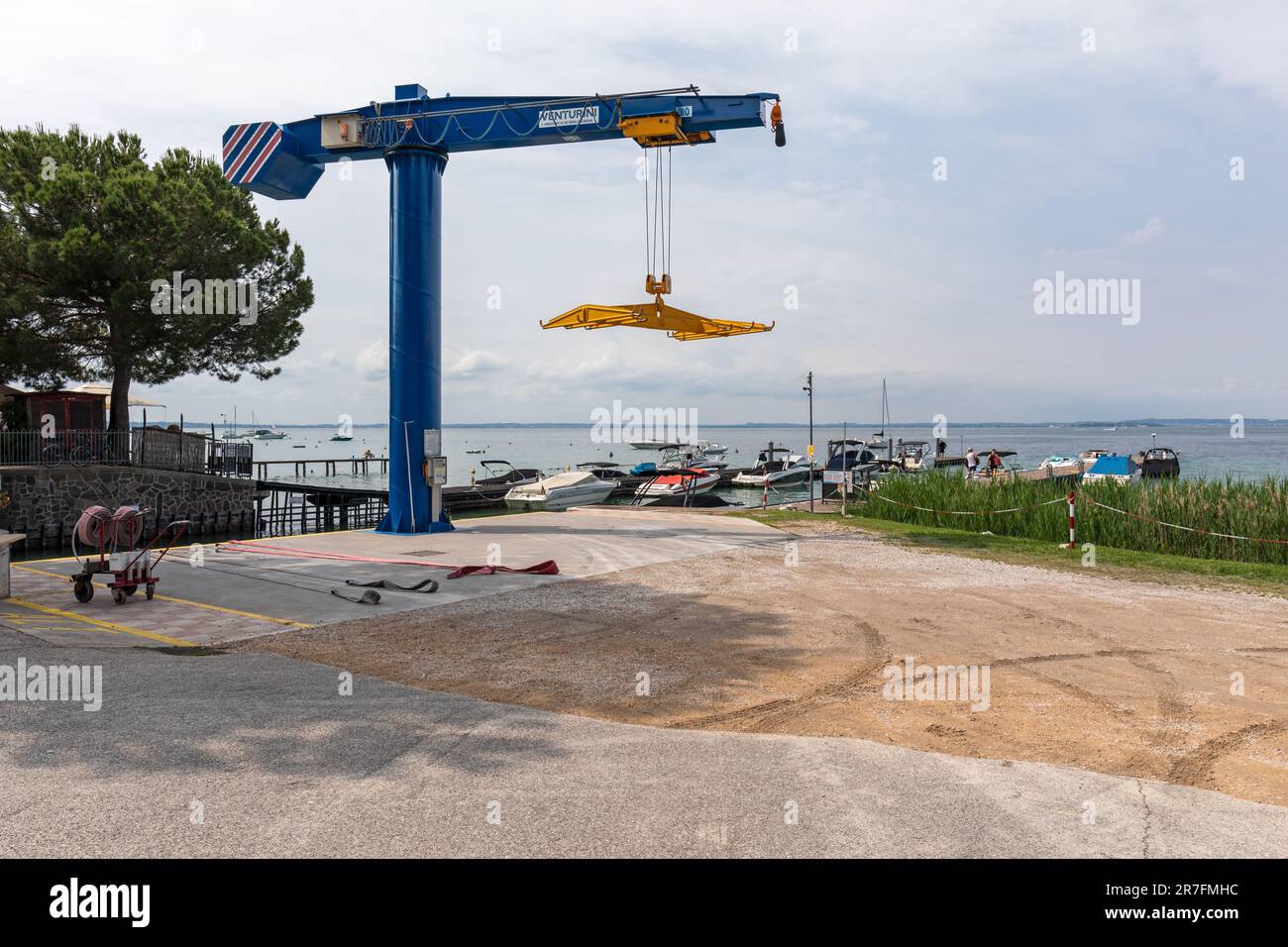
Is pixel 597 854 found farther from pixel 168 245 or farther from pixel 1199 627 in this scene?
pixel 168 245

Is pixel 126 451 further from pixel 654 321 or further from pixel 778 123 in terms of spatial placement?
pixel 778 123

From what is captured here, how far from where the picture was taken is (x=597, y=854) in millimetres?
4371

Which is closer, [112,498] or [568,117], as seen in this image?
[568,117]

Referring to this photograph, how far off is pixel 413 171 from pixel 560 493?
1951cm

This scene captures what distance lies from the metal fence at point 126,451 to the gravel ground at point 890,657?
2550 cm

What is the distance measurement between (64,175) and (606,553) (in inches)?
1001

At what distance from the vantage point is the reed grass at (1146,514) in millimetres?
16766

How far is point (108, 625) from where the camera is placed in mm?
10289

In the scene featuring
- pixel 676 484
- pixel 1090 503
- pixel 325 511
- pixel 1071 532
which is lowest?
pixel 325 511

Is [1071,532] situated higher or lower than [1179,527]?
lower

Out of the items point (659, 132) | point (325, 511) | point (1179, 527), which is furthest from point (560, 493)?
point (1179, 527)

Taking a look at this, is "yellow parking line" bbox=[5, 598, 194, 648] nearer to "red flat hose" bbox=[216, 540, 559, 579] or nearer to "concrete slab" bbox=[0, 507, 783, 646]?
"concrete slab" bbox=[0, 507, 783, 646]

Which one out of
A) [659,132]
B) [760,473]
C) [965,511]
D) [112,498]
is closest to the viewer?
[659,132]
